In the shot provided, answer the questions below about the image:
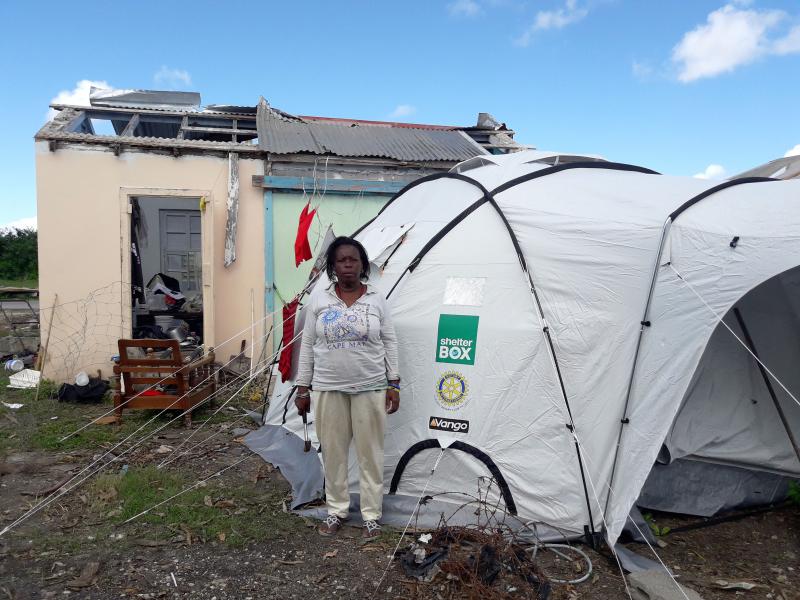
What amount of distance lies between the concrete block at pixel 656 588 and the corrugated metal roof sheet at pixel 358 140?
20.2 ft

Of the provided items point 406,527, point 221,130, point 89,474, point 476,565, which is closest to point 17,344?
point 221,130

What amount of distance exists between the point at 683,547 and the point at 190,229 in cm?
1002

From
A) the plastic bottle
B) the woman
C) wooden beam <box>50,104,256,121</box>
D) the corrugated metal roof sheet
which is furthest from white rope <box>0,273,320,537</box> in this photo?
wooden beam <box>50,104,256,121</box>

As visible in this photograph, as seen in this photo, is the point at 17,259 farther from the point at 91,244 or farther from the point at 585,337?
the point at 585,337

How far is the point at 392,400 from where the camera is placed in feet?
12.1

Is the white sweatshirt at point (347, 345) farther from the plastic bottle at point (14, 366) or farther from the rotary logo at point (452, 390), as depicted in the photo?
the plastic bottle at point (14, 366)

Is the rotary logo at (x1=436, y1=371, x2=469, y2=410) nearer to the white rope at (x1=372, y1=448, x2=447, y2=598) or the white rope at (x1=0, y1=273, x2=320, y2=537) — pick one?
the white rope at (x1=372, y1=448, x2=447, y2=598)

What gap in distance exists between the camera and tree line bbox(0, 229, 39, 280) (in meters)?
23.4

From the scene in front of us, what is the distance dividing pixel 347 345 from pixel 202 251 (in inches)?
175

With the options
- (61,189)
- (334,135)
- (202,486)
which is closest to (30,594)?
(202,486)

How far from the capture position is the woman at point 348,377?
358cm

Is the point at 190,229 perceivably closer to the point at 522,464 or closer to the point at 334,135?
the point at 334,135

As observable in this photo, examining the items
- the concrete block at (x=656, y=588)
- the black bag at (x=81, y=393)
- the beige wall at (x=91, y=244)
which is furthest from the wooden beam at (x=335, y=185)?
the concrete block at (x=656, y=588)

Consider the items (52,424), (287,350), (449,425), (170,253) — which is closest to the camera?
(449,425)
